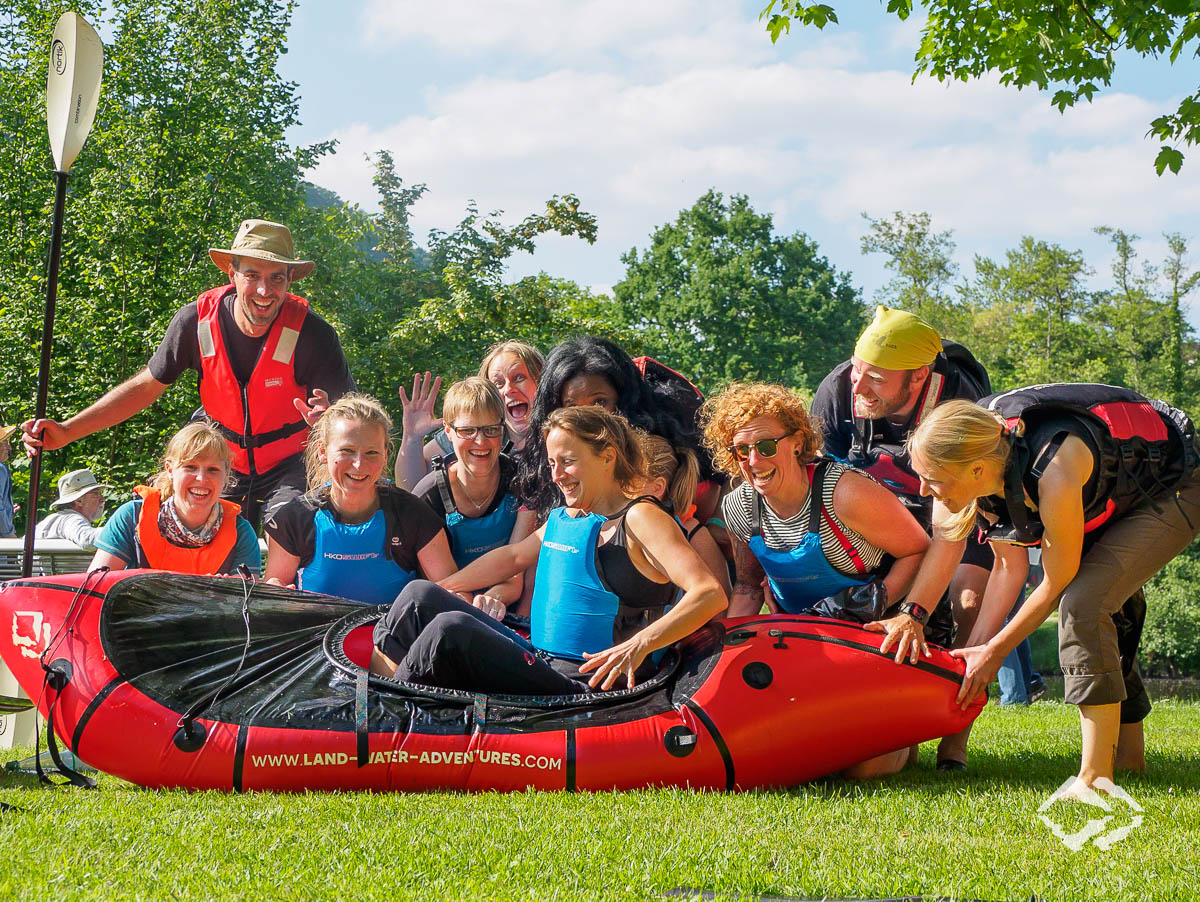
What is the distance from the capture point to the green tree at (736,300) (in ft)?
116

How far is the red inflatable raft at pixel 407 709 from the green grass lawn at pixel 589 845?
0.17 m

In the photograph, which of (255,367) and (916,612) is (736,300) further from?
(916,612)

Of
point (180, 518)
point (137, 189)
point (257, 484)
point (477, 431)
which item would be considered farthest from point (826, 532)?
point (137, 189)

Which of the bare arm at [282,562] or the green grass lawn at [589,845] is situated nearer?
the green grass lawn at [589,845]

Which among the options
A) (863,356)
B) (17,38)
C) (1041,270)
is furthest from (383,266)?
(1041,270)

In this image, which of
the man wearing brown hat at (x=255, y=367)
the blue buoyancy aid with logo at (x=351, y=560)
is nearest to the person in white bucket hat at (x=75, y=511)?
the man wearing brown hat at (x=255, y=367)

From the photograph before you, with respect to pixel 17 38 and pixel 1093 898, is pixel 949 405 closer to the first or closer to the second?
pixel 1093 898

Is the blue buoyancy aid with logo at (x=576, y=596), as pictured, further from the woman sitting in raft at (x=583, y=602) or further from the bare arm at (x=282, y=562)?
the bare arm at (x=282, y=562)

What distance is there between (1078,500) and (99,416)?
4430 millimetres

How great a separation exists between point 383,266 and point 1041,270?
23.9 metres

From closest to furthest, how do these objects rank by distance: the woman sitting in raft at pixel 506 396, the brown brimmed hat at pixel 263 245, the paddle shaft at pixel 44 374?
the paddle shaft at pixel 44 374, the brown brimmed hat at pixel 263 245, the woman sitting in raft at pixel 506 396

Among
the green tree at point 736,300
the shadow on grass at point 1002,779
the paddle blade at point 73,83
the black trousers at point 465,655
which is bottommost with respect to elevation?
the shadow on grass at point 1002,779

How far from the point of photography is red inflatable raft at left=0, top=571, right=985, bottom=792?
370 cm

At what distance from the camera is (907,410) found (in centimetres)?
468
